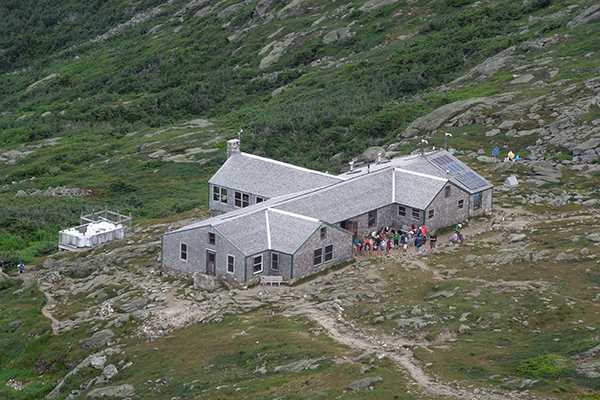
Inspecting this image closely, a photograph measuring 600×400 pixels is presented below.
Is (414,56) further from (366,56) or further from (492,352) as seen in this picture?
(492,352)

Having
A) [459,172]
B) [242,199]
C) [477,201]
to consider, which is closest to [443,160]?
[459,172]

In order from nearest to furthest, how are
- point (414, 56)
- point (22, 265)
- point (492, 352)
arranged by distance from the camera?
point (492, 352)
point (22, 265)
point (414, 56)

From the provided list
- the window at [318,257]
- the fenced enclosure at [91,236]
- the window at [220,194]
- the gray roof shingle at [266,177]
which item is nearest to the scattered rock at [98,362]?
the window at [318,257]

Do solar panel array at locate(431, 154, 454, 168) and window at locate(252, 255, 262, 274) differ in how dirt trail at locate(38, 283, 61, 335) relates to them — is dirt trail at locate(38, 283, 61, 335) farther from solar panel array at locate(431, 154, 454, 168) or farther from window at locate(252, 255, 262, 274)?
solar panel array at locate(431, 154, 454, 168)

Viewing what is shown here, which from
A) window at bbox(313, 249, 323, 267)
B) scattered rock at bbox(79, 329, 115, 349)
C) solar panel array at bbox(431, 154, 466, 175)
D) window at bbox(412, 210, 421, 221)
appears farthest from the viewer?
solar panel array at bbox(431, 154, 466, 175)

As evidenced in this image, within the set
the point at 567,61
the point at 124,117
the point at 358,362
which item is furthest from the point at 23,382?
the point at 124,117

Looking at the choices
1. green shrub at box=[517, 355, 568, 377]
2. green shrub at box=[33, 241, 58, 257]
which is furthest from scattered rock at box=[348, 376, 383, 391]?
green shrub at box=[33, 241, 58, 257]

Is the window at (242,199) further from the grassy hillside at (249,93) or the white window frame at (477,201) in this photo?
the white window frame at (477,201)
